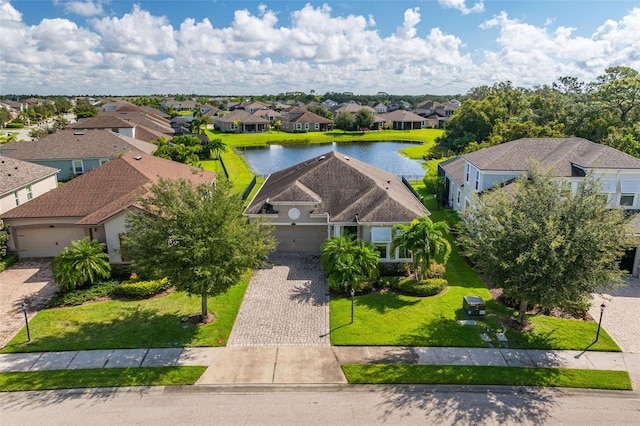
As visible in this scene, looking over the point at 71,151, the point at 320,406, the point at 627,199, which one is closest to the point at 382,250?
the point at 320,406

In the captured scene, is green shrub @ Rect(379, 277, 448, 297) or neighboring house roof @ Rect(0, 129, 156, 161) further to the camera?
neighboring house roof @ Rect(0, 129, 156, 161)

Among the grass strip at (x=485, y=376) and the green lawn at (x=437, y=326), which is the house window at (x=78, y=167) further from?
the grass strip at (x=485, y=376)

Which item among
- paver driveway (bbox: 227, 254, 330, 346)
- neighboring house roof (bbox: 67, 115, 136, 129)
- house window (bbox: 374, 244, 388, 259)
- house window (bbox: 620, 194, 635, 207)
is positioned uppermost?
neighboring house roof (bbox: 67, 115, 136, 129)

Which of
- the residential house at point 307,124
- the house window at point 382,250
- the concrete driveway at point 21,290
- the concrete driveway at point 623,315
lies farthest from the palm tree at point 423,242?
the residential house at point 307,124

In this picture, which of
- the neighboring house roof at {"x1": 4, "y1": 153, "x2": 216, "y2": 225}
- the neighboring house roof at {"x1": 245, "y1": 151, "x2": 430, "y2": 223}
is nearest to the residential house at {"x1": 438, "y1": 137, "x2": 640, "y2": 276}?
the neighboring house roof at {"x1": 245, "y1": 151, "x2": 430, "y2": 223}

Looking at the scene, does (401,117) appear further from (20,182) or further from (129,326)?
(129,326)

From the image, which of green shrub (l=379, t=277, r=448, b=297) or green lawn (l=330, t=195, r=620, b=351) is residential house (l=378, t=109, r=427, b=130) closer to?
green shrub (l=379, t=277, r=448, b=297)
